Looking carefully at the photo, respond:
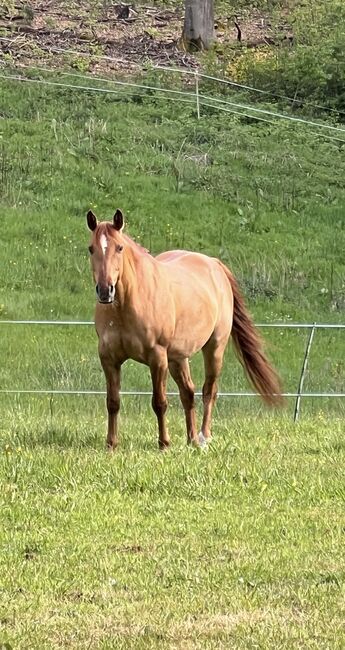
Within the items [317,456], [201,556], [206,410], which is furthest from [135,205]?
[201,556]

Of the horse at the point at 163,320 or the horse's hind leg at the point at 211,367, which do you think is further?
the horse's hind leg at the point at 211,367

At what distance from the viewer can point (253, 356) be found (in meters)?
10.9

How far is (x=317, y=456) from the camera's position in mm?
8586

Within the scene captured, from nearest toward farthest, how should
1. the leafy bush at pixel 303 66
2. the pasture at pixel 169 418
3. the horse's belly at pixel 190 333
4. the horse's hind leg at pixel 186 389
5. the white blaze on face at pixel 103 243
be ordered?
the pasture at pixel 169 418
the white blaze on face at pixel 103 243
the horse's belly at pixel 190 333
the horse's hind leg at pixel 186 389
the leafy bush at pixel 303 66

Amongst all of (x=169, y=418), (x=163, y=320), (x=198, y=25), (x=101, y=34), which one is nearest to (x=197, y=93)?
(x=198, y=25)

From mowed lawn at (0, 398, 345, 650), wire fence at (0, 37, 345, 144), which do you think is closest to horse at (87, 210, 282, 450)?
mowed lawn at (0, 398, 345, 650)

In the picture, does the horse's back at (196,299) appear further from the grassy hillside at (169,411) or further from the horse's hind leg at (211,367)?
the grassy hillside at (169,411)

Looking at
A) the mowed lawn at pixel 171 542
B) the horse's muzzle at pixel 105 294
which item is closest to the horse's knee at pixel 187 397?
the mowed lawn at pixel 171 542

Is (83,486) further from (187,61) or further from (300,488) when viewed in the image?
(187,61)

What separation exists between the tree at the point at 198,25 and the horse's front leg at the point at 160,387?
20478mm

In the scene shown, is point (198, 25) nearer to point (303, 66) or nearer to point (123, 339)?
point (303, 66)

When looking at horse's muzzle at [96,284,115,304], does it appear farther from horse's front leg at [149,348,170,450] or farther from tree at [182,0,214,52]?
tree at [182,0,214,52]

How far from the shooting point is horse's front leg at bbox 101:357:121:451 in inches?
356

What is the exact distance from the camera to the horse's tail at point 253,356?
10.8m
